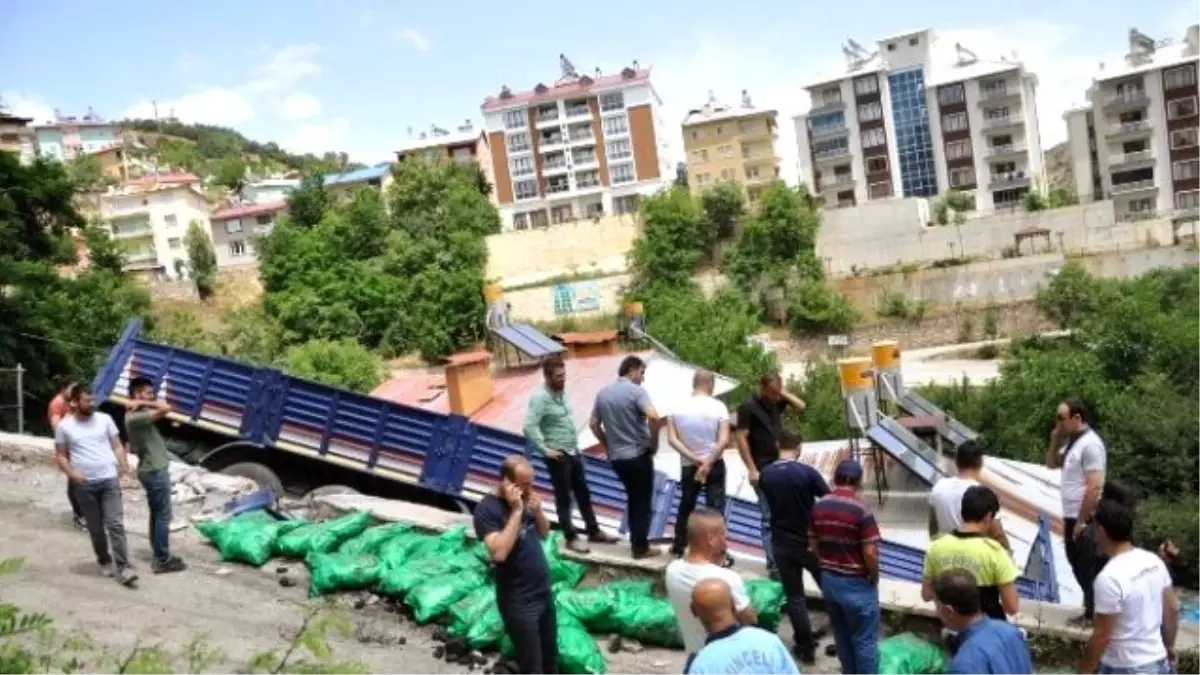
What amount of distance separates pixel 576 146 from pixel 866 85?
57.8ft

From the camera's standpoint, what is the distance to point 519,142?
2655 inches

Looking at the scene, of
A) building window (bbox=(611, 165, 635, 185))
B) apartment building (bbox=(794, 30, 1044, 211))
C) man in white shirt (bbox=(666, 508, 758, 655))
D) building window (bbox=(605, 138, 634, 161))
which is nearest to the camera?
man in white shirt (bbox=(666, 508, 758, 655))

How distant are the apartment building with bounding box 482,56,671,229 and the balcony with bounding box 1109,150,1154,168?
25569mm

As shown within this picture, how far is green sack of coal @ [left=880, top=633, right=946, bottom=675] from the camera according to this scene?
5.82 m

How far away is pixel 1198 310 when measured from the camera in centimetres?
3403

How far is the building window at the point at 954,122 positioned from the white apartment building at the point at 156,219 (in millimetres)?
43177

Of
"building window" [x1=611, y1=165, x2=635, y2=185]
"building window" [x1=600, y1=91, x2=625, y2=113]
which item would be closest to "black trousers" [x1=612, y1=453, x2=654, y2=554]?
"building window" [x1=611, y1=165, x2=635, y2=185]

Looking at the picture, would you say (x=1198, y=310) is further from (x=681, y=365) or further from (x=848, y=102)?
(x=848, y=102)

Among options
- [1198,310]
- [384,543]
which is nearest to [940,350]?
[1198,310]

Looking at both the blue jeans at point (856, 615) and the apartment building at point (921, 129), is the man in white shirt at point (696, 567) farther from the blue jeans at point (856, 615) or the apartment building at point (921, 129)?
the apartment building at point (921, 129)

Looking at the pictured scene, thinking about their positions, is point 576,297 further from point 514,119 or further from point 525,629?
point 525,629

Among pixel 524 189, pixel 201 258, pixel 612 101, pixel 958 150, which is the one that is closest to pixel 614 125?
pixel 612 101

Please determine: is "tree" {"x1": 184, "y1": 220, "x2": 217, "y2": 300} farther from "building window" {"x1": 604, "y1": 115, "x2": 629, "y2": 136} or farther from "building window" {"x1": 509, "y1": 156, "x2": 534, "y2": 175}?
"building window" {"x1": 604, "y1": 115, "x2": 629, "y2": 136}

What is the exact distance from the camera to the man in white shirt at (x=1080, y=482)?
6090 mm
